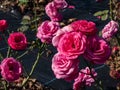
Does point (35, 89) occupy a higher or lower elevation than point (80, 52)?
lower

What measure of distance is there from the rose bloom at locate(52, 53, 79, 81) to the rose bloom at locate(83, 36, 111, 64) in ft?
0.19

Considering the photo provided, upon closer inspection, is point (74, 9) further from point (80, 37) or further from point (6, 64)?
point (80, 37)

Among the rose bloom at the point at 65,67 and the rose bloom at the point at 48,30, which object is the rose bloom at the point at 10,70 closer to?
the rose bloom at the point at 48,30

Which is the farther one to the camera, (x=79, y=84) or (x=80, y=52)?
(x=79, y=84)

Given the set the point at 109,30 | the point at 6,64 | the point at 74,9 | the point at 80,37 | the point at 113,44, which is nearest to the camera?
A: the point at 80,37

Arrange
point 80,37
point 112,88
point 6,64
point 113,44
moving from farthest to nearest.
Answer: point 113,44, point 112,88, point 6,64, point 80,37


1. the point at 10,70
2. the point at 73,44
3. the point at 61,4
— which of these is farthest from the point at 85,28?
the point at 61,4

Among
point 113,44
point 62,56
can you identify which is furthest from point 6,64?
point 113,44

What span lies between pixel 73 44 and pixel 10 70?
703mm

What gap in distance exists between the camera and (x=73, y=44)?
5.12 feet

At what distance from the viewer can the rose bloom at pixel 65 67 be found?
1.61m

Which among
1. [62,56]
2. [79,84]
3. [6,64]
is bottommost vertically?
[79,84]

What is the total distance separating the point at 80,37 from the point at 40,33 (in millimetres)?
663

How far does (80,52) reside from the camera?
1.55 metres
